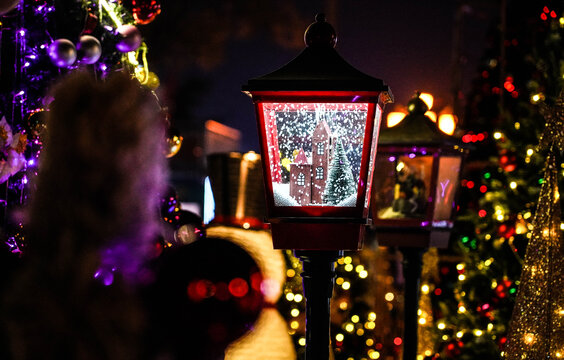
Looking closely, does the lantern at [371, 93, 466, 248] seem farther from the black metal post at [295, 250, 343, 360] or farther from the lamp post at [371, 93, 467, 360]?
the black metal post at [295, 250, 343, 360]

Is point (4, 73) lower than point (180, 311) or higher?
higher

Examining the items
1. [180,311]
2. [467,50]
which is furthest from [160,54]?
[180,311]

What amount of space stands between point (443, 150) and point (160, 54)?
9.68 metres

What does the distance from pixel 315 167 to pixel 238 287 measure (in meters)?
1.27

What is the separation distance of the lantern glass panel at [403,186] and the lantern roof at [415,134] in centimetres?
10

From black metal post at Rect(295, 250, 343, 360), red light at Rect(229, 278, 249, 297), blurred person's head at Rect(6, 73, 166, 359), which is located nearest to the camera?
blurred person's head at Rect(6, 73, 166, 359)

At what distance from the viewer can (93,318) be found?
3.93 ft

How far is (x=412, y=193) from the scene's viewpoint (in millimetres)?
5078

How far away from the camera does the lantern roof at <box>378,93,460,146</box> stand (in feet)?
16.6

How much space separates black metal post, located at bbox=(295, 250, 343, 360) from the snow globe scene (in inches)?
10.1

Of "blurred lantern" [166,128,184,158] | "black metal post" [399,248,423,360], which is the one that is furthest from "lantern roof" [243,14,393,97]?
"blurred lantern" [166,128,184,158]

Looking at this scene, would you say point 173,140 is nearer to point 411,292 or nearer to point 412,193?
point 412,193

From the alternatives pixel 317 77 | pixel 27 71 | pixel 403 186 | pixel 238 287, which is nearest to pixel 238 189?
pixel 403 186

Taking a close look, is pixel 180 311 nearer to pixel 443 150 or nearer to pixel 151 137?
pixel 151 137
